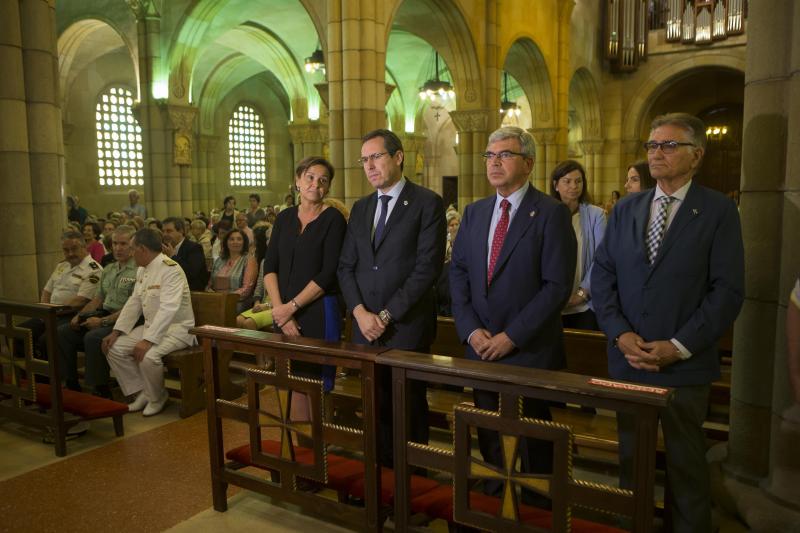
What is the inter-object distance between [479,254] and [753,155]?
133 cm

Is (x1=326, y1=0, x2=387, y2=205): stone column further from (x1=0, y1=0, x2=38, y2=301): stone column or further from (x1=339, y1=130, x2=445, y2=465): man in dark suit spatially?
(x1=339, y1=130, x2=445, y2=465): man in dark suit

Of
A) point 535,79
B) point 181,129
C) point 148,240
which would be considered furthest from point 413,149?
point 148,240

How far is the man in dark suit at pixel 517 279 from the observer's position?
280cm

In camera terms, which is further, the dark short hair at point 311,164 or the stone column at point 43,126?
the stone column at point 43,126

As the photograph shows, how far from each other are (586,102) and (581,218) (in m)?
18.3

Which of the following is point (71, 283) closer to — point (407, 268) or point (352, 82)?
point (407, 268)

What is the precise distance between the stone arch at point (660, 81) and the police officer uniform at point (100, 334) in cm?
1900

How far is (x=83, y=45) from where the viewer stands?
17984 mm

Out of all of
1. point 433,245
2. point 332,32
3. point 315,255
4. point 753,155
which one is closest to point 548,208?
point 433,245

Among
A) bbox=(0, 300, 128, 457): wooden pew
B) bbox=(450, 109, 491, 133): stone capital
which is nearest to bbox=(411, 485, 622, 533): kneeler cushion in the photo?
bbox=(0, 300, 128, 457): wooden pew

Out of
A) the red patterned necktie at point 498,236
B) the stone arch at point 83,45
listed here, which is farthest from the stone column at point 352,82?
the stone arch at point 83,45

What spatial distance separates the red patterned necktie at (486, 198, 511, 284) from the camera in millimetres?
2953

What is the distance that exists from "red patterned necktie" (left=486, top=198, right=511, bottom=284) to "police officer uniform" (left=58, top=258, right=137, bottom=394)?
138 inches

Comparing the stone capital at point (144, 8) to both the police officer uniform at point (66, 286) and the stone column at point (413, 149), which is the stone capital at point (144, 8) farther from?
the police officer uniform at point (66, 286)
